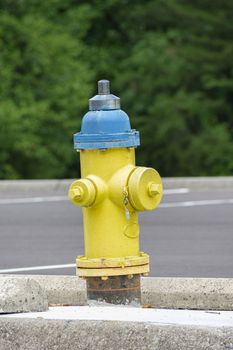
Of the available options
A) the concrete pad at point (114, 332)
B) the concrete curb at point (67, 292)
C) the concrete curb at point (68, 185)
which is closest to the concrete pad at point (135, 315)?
the concrete pad at point (114, 332)

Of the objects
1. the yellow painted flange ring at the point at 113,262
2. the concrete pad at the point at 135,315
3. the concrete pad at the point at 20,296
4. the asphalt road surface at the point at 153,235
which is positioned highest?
the yellow painted flange ring at the point at 113,262

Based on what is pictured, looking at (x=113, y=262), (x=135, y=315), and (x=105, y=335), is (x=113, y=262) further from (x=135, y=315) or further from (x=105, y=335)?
(x=105, y=335)

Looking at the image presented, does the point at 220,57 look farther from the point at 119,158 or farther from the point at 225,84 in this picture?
the point at 119,158

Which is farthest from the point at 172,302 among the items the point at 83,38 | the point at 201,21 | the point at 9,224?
the point at 83,38

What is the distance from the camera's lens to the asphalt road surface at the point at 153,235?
888 centimetres

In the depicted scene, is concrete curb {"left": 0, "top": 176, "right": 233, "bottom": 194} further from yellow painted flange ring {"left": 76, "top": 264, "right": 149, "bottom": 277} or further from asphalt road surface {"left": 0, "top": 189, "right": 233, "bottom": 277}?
yellow painted flange ring {"left": 76, "top": 264, "right": 149, "bottom": 277}

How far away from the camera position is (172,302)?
226 inches

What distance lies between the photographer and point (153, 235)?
1114cm

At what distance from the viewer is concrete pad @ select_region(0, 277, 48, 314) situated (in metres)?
4.74

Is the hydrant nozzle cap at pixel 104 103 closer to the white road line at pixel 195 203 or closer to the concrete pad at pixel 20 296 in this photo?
the concrete pad at pixel 20 296

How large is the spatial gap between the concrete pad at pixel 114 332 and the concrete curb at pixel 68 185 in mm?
12447

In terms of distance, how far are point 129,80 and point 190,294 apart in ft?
109

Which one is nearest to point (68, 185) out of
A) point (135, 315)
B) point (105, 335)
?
point (135, 315)

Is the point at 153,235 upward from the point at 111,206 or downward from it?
downward
